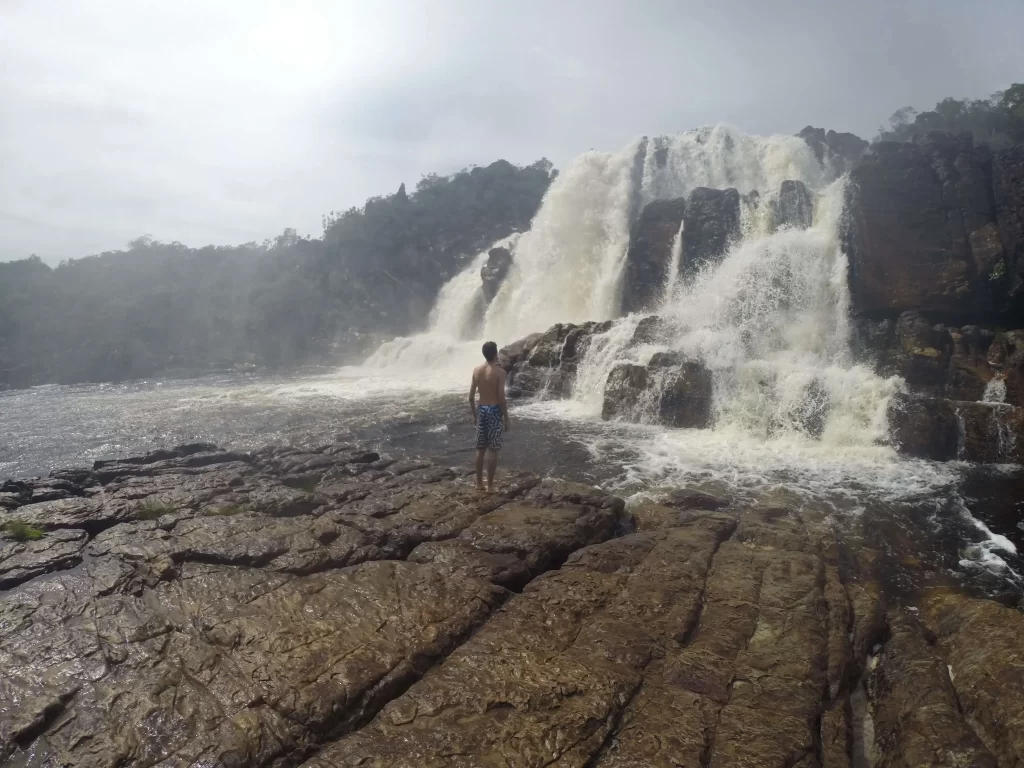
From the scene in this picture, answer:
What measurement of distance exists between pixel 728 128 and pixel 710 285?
49.0 ft

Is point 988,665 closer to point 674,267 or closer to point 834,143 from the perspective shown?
point 674,267

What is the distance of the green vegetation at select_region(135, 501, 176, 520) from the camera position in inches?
237

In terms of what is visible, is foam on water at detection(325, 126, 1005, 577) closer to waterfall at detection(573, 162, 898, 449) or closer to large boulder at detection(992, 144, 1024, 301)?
waterfall at detection(573, 162, 898, 449)

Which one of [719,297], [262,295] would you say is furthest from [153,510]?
[262,295]

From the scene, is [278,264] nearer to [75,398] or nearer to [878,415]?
[75,398]

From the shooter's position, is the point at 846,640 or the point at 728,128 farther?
the point at 728,128

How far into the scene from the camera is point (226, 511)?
6.16 metres

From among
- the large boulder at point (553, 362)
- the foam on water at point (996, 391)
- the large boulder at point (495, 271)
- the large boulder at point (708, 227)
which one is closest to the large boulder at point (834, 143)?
the large boulder at point (708, 227)

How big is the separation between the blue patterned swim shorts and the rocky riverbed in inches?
28.6

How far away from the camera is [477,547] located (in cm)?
492

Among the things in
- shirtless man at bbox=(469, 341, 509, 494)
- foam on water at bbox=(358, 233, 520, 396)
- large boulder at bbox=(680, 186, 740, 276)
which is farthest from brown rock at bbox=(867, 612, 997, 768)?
large boulder at bbox=(680, 186, 740, 276)

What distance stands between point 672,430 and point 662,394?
991 millimetres

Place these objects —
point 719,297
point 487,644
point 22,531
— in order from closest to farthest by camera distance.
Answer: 1. point 487,644
2. point 22,531
3. point 719,297

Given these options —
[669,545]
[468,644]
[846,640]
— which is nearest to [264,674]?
[468,644]
